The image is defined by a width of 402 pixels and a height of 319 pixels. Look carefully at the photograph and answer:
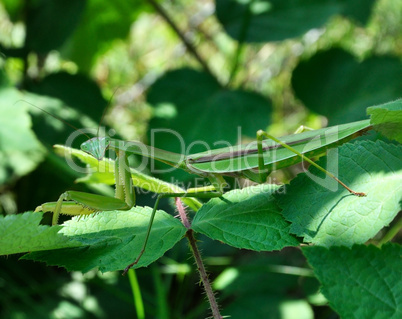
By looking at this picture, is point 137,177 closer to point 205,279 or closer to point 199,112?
point 205,279

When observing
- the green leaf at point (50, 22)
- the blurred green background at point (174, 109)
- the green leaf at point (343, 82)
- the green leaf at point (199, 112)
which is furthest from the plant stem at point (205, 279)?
the green leaf at point (50, 22)

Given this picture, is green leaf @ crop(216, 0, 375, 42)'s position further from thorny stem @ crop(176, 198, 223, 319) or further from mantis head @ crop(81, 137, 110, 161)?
thorny stem @ crop(176, 198, 223, 319)

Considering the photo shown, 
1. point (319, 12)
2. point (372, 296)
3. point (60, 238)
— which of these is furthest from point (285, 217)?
point (319, 12)

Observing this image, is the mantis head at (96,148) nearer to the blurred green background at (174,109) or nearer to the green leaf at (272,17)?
the blurred green background at (174,109)

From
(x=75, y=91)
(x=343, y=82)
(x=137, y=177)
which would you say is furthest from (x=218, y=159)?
(x=75, y=91)

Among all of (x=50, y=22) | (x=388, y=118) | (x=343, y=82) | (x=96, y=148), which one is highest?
(x=50, y=22)

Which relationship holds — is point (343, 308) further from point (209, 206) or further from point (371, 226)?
point (209, 206)

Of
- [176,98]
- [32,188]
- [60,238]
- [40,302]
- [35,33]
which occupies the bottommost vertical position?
[40,302]
